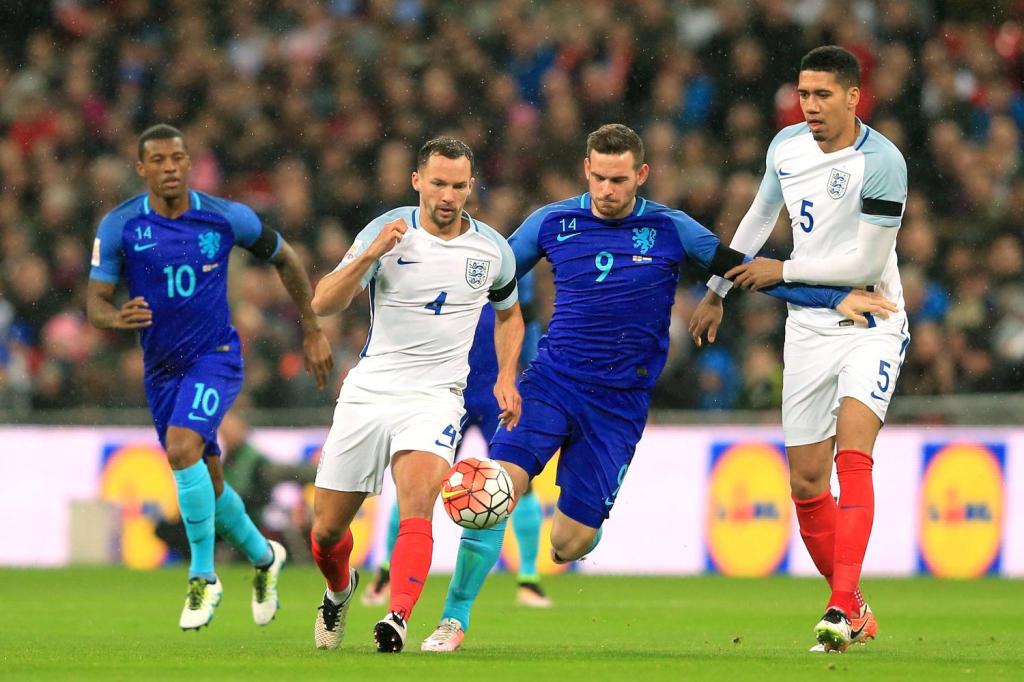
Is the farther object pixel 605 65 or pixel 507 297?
pixel 605 65

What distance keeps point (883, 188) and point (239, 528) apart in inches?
160

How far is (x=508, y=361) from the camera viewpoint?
321 inches

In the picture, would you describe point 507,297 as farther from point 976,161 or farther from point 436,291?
point 976,161

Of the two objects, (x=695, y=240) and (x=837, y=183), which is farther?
(x=695, y=240)

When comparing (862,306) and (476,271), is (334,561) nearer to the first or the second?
(476,271)

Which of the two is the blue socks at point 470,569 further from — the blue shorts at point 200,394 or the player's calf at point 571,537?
the blue shorts at point 200,394

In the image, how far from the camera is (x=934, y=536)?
46.8 ft

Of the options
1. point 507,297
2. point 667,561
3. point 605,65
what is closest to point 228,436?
point 667,561

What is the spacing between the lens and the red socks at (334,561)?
26.1 ft

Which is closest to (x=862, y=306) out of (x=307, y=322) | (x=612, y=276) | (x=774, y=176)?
(x=774, y=176)

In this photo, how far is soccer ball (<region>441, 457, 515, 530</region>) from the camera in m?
7.57

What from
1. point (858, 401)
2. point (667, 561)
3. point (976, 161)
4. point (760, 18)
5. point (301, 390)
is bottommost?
point (667, 561)

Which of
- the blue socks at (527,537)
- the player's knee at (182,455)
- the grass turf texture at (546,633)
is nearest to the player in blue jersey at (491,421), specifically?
the blue socks at (527,537)

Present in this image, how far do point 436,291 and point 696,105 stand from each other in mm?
10296
